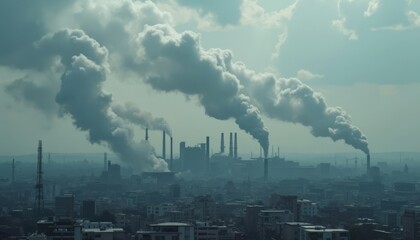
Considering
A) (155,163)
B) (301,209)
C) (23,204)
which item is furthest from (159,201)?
(301,209)

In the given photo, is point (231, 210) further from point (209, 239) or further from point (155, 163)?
point (155, 163)

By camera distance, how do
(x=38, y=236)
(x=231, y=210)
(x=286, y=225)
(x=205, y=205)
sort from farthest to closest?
(x=231, y=210) → (x=205, y=205) → (x=286, y=225) → (x=38, y=236)

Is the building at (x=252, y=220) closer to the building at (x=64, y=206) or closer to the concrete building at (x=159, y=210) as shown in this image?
the concrete building at (x=159, y=210)

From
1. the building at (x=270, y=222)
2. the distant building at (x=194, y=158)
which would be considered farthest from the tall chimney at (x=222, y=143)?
the building at (x=270, y=222)

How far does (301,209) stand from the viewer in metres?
39.6

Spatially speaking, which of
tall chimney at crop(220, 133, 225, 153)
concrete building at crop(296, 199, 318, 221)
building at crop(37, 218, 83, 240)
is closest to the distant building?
tall chimney at crop(220, 133, 225, 153)

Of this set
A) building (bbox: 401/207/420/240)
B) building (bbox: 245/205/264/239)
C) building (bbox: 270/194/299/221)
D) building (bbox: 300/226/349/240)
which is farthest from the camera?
building (bbox: 270/194/299/221)

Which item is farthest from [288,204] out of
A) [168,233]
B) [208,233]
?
[168,233]

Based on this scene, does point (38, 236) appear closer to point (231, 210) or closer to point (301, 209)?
point (301, 209)

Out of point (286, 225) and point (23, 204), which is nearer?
point (286, 225)

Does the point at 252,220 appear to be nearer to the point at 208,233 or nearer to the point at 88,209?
the point at 208,233

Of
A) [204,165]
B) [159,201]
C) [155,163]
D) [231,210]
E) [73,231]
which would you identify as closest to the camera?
[73,231]

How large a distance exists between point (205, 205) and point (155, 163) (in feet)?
105

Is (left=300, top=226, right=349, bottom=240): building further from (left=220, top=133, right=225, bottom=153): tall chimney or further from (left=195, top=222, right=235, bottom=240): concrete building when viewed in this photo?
(left=220, top=133, right=225, bottom=153): tall chimney
